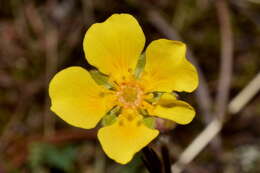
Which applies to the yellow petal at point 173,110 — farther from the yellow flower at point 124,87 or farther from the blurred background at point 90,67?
the blurred background at point 90,67

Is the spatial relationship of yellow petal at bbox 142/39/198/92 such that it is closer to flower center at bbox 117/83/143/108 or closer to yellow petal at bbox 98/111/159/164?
flower center at bbox 117/83/143/108

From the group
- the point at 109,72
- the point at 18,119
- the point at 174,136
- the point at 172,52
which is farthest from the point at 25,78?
the point at 172,52

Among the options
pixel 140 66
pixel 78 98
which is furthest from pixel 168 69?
pixel 78 98

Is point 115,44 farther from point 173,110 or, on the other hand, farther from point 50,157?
Answer: point 50,157

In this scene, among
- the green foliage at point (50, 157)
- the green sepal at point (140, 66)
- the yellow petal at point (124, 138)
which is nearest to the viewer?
the yellow petal at point (124, 138)

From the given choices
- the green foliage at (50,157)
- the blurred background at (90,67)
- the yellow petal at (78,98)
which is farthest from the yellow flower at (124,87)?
the green foliage at (50,157)
